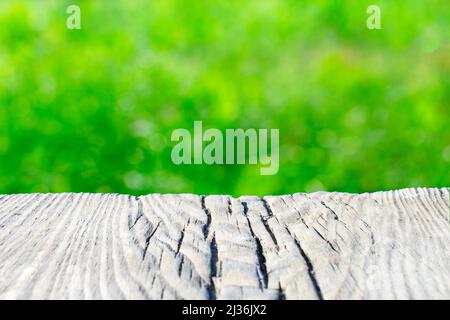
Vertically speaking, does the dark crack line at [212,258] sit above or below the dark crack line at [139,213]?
below

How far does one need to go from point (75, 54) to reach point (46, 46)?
0.12 m

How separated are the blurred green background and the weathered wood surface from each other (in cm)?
140

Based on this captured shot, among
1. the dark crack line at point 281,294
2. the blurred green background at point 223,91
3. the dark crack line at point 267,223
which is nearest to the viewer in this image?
the dark crack line at point 281,294

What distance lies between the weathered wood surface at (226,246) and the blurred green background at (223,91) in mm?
1402

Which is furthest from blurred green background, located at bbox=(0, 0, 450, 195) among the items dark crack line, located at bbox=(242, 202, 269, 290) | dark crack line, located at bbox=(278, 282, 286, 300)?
dark crack line, located at bbox=(278, 282, 286, 300)

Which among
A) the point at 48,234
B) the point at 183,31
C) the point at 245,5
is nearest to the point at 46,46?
the point at 183,31

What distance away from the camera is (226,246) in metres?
0.87

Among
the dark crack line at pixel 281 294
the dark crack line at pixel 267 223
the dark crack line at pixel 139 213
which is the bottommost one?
the dark crack line at pixel 281 294

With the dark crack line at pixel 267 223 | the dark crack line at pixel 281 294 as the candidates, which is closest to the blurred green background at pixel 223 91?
→ the dark crack line at pixel 267 223

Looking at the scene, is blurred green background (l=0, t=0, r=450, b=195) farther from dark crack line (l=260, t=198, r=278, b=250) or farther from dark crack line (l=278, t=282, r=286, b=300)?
dark crack line (l=278, t=282, r=286, b=300)

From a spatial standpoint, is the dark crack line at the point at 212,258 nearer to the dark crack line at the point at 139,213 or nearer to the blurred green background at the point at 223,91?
the dark crack line at the point at 139,213

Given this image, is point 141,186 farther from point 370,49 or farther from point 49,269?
point 49,269

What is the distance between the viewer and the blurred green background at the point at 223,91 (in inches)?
100
